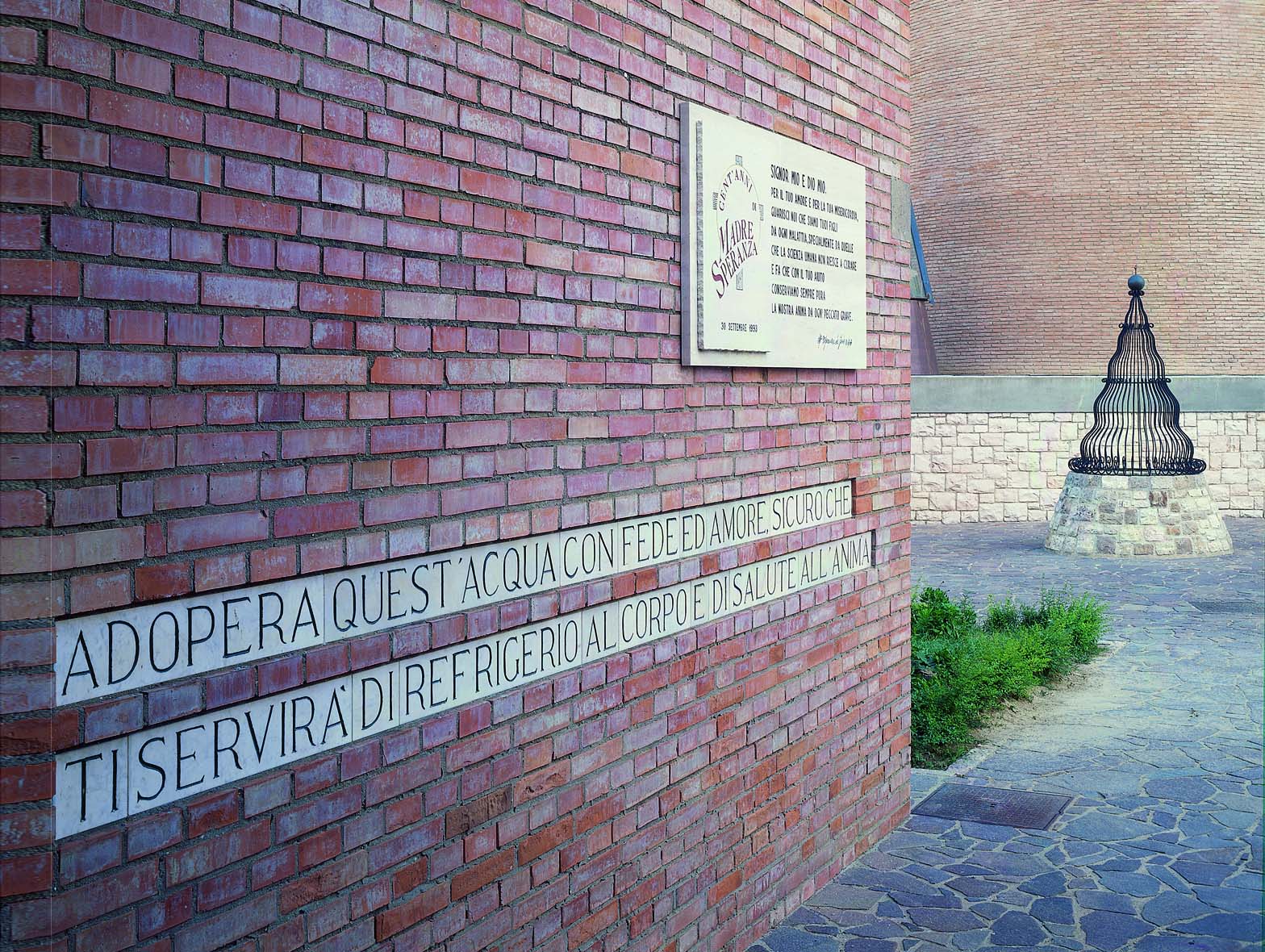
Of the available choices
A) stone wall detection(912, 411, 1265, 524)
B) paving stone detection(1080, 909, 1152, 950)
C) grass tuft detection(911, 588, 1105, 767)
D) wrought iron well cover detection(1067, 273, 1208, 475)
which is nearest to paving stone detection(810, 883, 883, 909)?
paving stone detection(1080, 909, 1152, 950)

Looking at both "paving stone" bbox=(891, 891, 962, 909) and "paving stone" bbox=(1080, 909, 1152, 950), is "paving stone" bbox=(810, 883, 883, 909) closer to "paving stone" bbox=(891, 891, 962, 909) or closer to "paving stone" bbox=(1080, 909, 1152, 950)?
"paving stone" bbox=(891, 891, 962, 909)

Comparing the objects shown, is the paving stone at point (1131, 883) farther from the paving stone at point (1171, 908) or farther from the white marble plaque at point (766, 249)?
the white marble plaque at point (766, 249)

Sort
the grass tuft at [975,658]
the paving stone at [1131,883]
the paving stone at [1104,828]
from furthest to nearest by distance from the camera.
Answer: the grass tuft at [975,658] → the paving stone at [1104,828] → the paving stone at [1131,883]

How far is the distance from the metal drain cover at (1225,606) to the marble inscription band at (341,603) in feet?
29.5

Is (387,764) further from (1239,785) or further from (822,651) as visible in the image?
(1239,785)

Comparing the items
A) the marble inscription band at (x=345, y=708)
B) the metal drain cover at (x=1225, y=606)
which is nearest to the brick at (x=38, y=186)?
the marble inscription band at (x=345, y=708)

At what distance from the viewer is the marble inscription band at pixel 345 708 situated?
2148 millimetres

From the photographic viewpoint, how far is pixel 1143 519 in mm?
15992

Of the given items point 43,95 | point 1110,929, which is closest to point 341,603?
point 43,95

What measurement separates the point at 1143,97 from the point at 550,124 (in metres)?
26.1

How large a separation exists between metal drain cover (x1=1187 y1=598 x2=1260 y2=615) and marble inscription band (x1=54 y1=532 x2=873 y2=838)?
350 inches

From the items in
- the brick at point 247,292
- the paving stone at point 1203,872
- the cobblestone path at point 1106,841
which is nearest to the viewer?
the brick at point 247,292

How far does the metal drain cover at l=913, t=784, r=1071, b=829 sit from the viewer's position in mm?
5637

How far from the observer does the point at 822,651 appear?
4.86 metres
